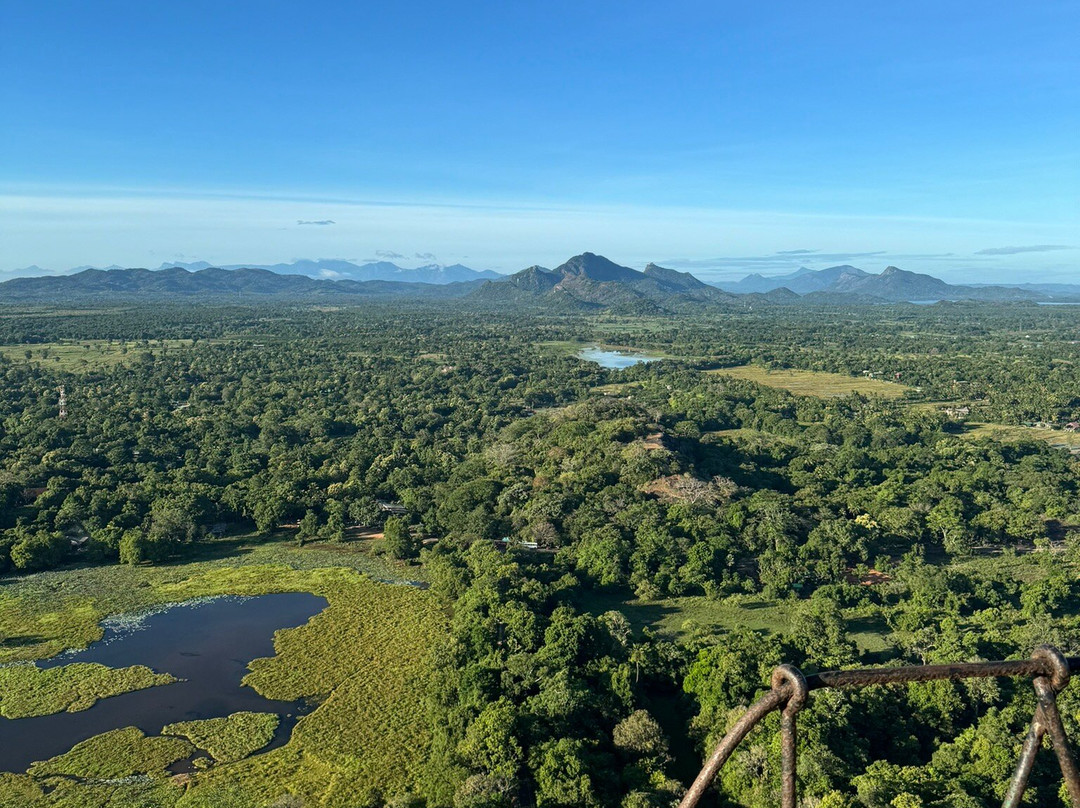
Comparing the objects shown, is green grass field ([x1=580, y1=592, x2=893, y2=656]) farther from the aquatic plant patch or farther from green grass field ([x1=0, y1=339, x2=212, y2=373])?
green grass field ([x1=0, y1=339, x2=212, y2=373])

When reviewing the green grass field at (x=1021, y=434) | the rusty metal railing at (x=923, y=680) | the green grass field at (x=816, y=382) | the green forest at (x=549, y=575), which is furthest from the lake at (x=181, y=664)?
the green grass field at (x=816, y=382)

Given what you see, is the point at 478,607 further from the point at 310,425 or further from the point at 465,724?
the point at 310,425

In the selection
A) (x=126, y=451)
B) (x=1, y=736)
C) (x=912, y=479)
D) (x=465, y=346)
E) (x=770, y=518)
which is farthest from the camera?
(x=465, y=346)

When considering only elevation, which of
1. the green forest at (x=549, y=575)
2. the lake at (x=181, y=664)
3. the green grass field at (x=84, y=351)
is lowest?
the lake at (x=181, y=664)

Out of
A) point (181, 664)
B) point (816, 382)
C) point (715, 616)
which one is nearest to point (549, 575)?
point (715, 616)

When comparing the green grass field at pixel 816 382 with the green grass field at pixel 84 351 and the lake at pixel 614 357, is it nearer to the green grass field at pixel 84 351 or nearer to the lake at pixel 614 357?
the lake at pixel 614 357

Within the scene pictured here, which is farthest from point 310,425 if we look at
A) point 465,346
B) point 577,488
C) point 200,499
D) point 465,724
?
point 465,346
